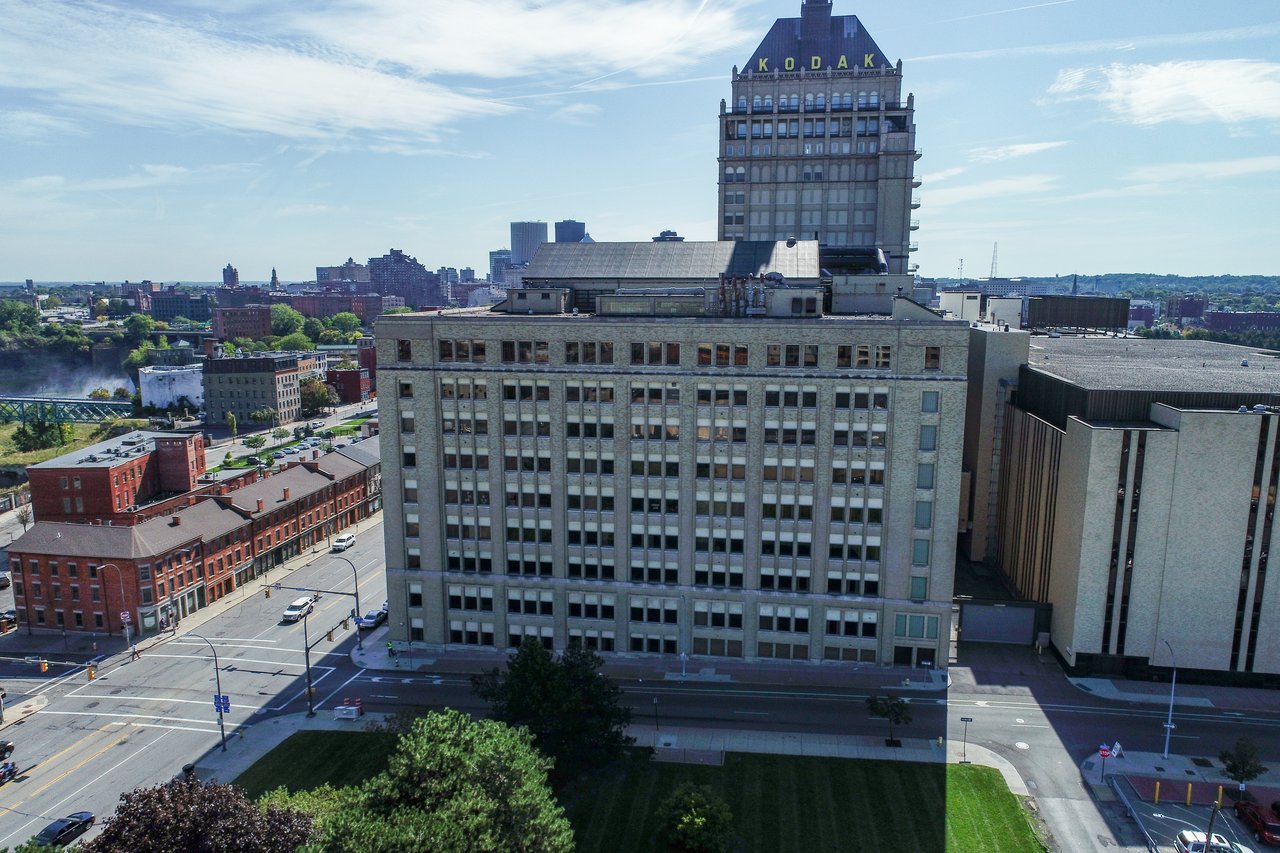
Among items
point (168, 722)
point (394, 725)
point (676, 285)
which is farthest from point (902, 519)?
point (168, 722)

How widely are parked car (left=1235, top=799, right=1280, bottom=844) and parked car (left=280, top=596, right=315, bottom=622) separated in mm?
84771

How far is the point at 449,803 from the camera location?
39531 mm

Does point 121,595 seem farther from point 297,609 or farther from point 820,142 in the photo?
point 820,142

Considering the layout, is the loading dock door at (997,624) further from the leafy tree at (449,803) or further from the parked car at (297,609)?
the parked car at (297,609)

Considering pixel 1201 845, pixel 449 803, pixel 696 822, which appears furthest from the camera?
pixel 1201 845

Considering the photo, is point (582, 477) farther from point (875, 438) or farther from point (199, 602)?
point (199, 602)

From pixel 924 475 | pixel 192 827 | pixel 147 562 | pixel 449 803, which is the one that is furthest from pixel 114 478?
pixel 924 475

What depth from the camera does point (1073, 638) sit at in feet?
239

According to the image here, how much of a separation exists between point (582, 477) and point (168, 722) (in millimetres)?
40784

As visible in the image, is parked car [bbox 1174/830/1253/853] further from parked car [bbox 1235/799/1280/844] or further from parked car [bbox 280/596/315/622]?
parked car [bbox 280/596/315/622]

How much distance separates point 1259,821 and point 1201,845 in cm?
608

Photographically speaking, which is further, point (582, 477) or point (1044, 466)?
point (1044, 466)

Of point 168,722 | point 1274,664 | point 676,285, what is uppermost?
point 676,285

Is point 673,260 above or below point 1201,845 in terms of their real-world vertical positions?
above
